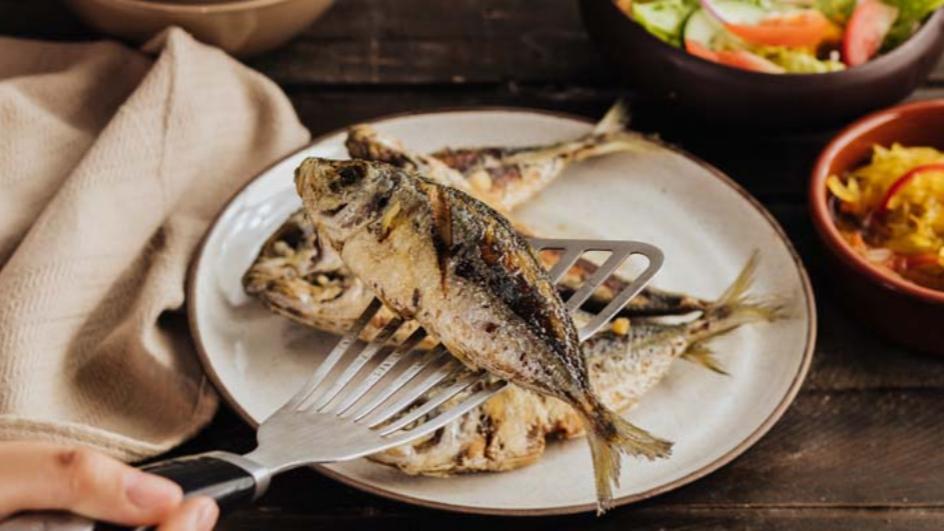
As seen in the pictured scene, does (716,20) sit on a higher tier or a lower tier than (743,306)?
higher

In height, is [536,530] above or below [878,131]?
below

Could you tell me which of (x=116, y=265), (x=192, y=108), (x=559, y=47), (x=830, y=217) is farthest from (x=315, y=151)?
(x=830, y=217)

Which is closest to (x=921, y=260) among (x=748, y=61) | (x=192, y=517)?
(x=748, y=61)

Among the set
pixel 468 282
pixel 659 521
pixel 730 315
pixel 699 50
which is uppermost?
pixel 468 282

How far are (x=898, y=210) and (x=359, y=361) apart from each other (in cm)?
97

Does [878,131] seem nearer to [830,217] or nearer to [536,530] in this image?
[830,217]

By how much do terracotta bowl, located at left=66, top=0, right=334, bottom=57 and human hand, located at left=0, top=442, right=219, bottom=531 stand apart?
1279 millimetres

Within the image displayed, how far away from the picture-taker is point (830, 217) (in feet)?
7.22

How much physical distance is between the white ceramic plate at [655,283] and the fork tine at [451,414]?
4.0 inches

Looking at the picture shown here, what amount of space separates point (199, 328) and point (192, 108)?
1.67ft

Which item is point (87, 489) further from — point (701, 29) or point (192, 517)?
point (701, 29)

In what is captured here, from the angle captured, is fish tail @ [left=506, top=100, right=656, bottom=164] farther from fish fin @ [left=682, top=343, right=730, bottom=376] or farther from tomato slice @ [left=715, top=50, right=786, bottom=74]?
fish fin @ [left=682, top=343, right=730, bottom=376]

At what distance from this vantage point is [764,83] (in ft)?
7.57

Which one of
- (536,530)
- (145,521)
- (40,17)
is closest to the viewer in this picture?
(145,521)
